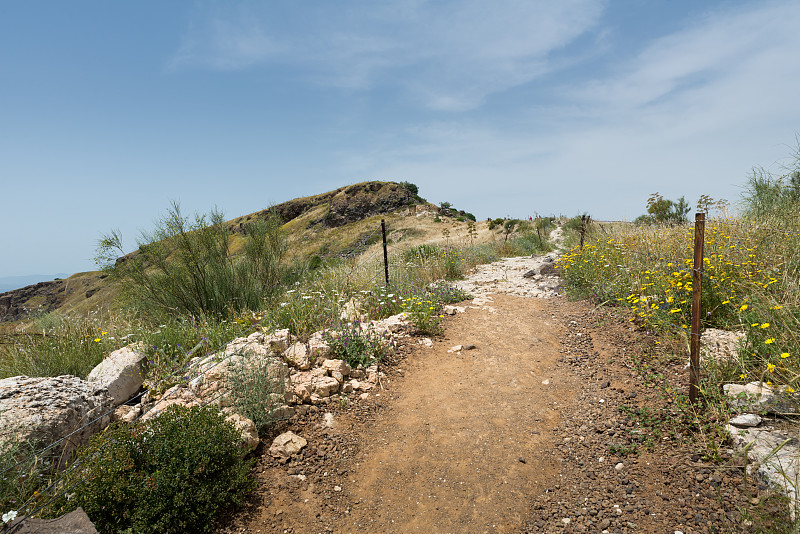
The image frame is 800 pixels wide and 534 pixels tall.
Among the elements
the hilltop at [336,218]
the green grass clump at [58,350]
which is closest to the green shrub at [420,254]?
the green grass clump at [58,350]

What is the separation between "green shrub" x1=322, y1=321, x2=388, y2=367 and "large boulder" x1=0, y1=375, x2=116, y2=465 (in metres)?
2.33

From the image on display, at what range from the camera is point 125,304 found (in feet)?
24.6

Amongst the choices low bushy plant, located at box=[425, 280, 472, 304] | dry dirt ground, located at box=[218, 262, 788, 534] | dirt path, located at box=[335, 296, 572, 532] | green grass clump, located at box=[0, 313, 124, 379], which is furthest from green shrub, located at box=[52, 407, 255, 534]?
low bushy plant, located at box=[425, 280, 472, 304]

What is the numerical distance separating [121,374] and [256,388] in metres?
1.78

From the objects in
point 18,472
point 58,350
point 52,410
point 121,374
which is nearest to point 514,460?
point 18,472

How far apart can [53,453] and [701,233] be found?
18.8 ft

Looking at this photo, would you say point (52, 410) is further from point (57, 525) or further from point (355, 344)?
point (355, 344)

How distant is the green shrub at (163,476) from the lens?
8.10ft

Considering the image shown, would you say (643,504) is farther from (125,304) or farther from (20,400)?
(125,304)

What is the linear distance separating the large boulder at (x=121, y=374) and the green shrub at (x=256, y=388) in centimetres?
137

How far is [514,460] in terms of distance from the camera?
3373 mm

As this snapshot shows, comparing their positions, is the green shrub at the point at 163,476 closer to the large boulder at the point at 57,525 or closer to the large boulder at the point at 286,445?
the large boulder at the point at 57,525

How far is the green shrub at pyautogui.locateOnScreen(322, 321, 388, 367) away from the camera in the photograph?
195 inches

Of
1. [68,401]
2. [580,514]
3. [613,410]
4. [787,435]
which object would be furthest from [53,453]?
[787,435]
